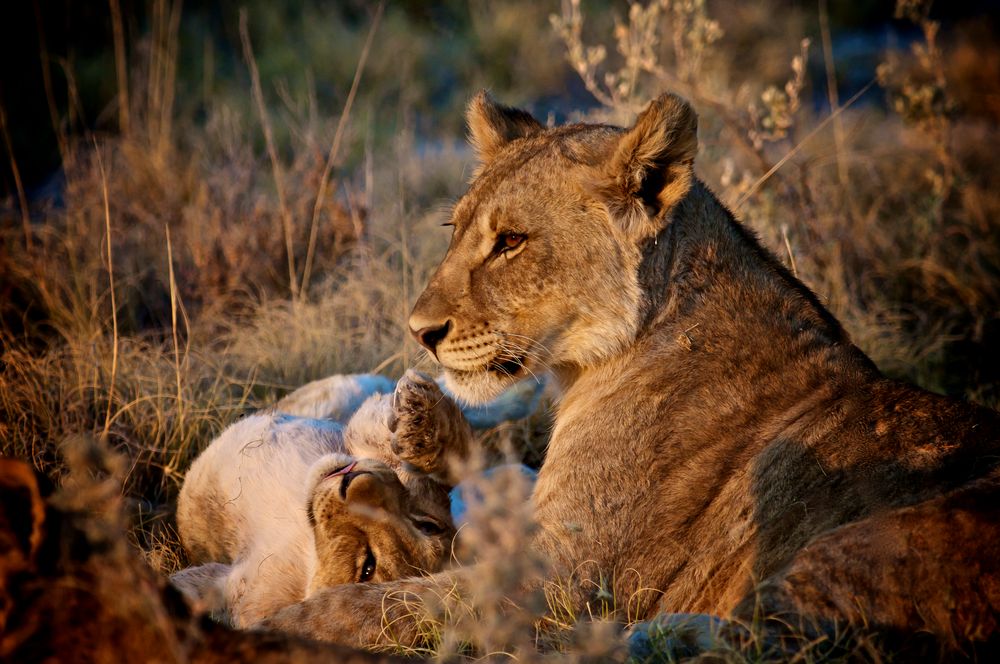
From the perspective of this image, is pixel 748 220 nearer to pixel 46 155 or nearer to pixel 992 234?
pixel 992 234

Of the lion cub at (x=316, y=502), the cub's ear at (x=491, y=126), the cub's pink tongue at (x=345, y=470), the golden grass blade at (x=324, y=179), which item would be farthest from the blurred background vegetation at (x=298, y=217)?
the cub's ear at (x=491, y=126)

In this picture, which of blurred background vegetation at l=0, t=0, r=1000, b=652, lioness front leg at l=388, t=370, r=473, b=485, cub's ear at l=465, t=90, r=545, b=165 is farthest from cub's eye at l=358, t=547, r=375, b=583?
cub's ear at l=465, t=90, r=545, b=165

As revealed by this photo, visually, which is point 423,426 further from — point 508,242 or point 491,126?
point 491,126

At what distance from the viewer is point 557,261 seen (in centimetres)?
325

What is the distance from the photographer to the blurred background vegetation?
4625mm

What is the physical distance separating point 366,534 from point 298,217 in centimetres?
351

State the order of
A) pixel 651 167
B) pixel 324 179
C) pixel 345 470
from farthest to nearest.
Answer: pixel 324 179 < pixel 345 470 < pixel 651 167

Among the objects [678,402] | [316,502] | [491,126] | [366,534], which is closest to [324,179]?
[491,126]

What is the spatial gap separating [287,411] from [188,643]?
2833 mm

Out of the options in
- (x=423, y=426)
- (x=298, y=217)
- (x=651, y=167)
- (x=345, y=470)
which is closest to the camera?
(x=651, y=167)

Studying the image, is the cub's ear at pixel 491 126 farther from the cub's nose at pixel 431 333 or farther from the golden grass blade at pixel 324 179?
the golden grass blade at pixel 324 179

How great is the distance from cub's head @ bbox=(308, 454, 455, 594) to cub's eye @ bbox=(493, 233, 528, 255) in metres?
0.91

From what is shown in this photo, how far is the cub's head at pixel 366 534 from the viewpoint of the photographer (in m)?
3.22

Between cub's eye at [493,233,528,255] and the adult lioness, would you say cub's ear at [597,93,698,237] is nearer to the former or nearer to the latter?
the adult lioness
